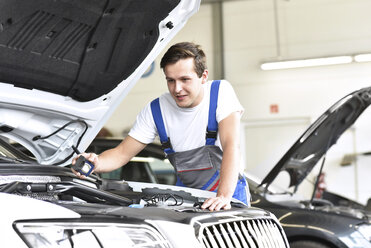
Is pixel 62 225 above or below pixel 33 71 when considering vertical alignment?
below

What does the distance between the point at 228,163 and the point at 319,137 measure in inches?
86.2

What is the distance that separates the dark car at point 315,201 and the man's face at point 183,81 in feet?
5.47

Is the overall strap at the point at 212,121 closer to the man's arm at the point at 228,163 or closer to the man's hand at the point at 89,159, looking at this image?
the man's arm at the point at 228,163

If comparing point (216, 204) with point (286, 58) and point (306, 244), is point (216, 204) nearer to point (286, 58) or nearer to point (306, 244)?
point (306, 244)

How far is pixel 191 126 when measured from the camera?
2.72m

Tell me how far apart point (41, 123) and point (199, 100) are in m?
0.79

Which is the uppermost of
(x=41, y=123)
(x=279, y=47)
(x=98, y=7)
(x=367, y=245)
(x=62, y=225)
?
(x=279, y=47)

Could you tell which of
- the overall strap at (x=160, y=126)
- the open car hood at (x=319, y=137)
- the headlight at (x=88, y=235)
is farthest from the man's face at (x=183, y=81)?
the open car hood at (x=319, y=137)

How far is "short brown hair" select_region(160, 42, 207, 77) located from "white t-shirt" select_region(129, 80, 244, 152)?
0.19 metres

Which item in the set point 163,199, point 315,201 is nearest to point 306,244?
point 315,201

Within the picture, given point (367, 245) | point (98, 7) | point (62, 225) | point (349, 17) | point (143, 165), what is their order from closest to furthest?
point (62, 225) → point (98, 7) → point (367, 245) → point (143, 165) → point (349, 17)

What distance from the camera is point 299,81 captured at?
1142 centimetres

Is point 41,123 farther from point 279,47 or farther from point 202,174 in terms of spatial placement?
point 279,47

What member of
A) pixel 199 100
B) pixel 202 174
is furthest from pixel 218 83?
pixel 202 174
